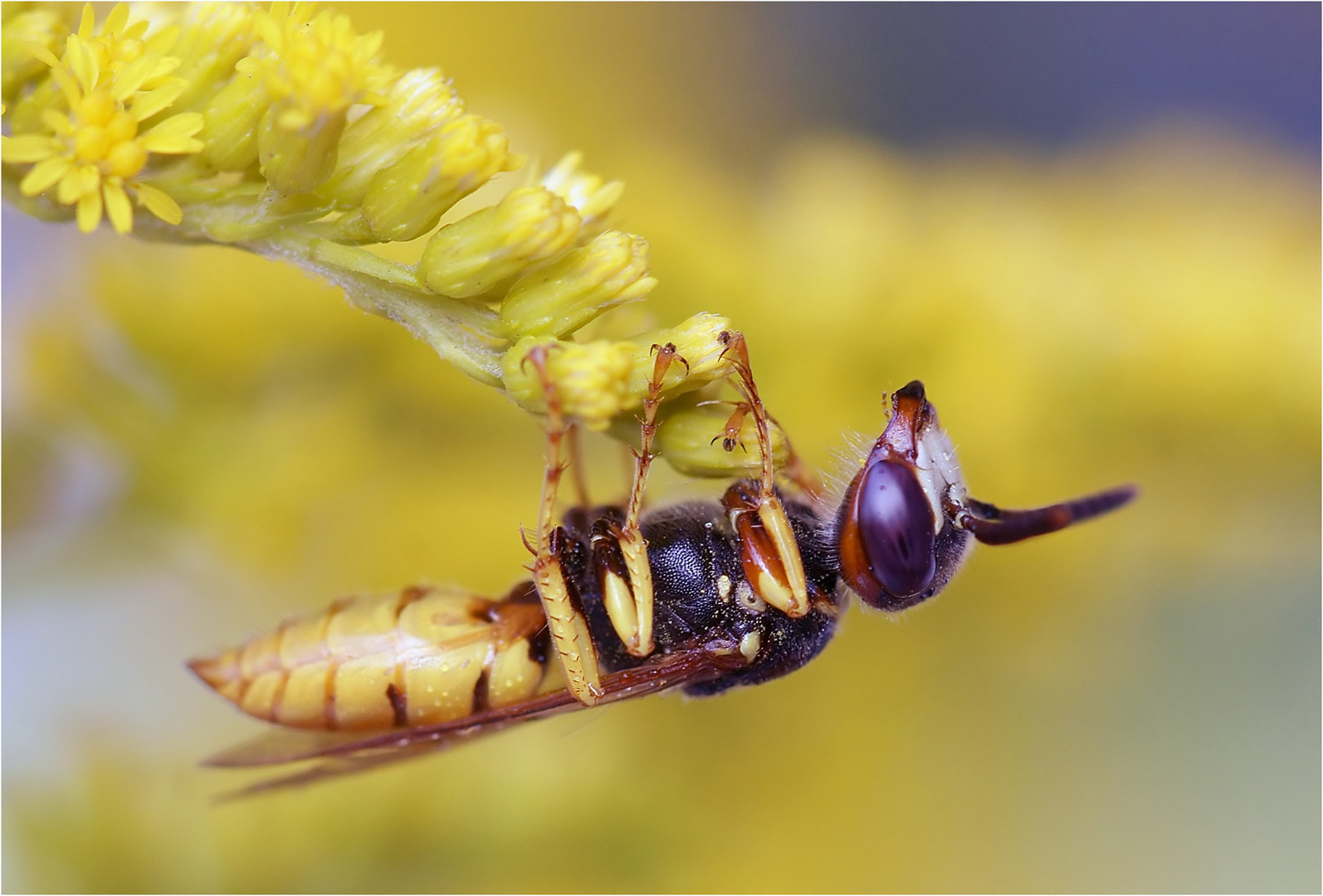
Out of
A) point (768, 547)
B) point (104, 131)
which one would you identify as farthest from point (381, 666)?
point (104, 131)

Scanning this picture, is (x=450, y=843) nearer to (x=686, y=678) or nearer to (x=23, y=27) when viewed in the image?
(x=686, y=678)

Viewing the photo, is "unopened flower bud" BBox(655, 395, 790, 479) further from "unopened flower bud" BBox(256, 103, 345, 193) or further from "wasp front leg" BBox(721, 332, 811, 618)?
"unopened flower bud" BBox(256, 103, 345, 193)

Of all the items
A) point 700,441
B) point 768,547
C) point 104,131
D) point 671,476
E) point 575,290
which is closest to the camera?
point 104,131

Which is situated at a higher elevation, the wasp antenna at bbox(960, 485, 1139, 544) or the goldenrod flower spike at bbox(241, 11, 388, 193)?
A: the goldenrod flower spike at bbox(241, 11, 388, 193)

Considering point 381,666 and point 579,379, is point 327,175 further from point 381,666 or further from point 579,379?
point 381,666

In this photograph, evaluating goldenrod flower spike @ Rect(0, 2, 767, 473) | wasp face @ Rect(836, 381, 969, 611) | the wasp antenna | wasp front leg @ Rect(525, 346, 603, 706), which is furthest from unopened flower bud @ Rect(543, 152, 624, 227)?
the wasp antenna

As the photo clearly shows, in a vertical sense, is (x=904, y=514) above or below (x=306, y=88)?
below

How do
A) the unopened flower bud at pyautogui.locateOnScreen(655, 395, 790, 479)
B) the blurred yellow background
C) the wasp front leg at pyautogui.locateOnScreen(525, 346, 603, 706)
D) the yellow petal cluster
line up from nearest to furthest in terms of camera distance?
the yellow petal cluster < the unopened flower bud at pyautogui.locateOnScreen(655, 395, 790, 479) < the wasp front leg at pyautogui.locateOnScreen(525, 346, 603, 706) < the blurred yellow background
